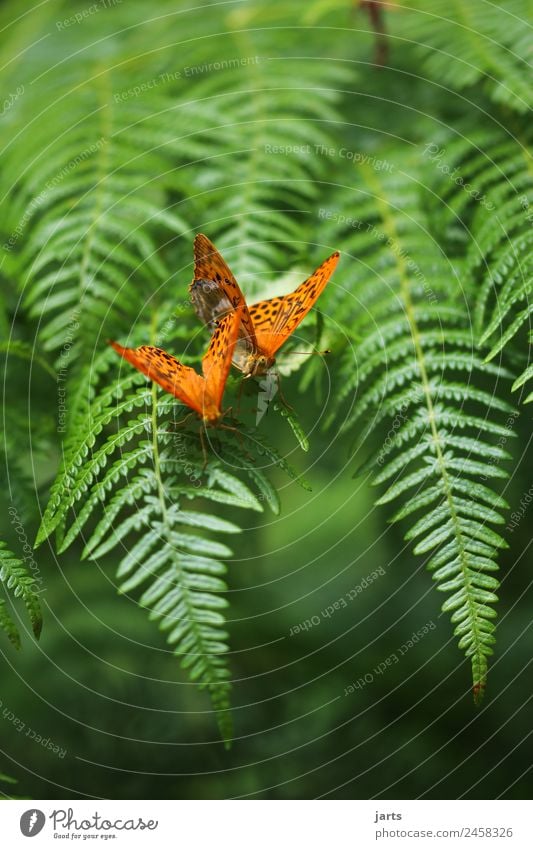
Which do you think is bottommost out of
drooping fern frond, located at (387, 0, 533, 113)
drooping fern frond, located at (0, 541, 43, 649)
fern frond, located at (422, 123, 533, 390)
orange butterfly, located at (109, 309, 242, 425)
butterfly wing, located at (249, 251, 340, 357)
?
drooping fern frond, located at (0, 541, 43, 649)

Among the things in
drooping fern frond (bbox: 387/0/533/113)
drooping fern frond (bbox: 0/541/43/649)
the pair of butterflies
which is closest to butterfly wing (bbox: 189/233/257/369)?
the pair of butterflies

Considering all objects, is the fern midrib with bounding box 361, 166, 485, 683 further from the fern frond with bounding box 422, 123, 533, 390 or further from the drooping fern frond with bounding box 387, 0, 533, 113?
the drooping fern frond with bounding box 387, 0, 533, 113

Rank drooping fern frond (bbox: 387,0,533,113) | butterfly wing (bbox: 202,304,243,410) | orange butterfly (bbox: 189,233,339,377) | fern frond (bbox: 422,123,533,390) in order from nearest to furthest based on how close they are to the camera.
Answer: butterfly wing (bbox: 202,304,243,410)
orange butterfly (bbox: 189,233,339,377)
fern frond (bbox: 422,123,533,390)
drooping fern frond (bbox: 387,0,533,113)

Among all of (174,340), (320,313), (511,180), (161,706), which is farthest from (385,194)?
(161,706)

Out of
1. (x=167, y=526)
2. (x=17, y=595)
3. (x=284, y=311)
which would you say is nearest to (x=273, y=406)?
(x=284, y=311)

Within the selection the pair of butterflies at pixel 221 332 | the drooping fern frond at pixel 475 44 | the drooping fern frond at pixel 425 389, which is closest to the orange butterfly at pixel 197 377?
the pair of butterflies at pixel 221 332

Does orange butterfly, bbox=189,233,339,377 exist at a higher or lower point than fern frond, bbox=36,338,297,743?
higher

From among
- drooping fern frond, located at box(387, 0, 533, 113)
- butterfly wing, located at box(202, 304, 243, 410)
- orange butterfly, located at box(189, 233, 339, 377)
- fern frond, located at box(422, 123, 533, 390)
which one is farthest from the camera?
drooping fern frond, located at box(387, 0, 533, 113)

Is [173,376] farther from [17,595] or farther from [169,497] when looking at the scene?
[17,595]
